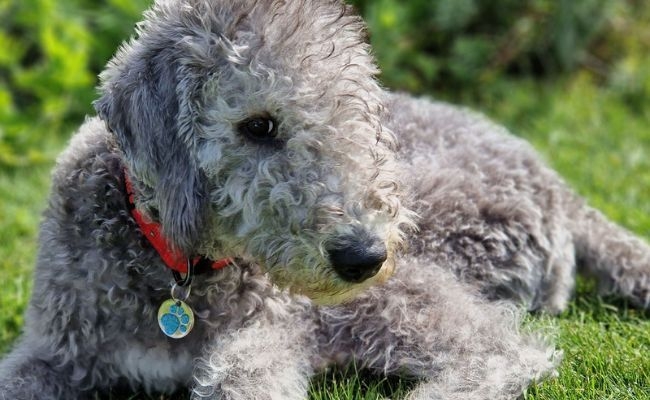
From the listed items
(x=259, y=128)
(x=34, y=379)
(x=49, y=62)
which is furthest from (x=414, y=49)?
(x=34, y=379)

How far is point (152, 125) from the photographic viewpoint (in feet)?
10.9

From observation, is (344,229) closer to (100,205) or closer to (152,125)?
(152,125)

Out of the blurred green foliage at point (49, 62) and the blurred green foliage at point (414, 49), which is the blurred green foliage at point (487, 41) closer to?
the blurred green foliage at point (414, 49)

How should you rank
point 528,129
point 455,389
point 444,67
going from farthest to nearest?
point 444,67, point 528,129, point 455,389

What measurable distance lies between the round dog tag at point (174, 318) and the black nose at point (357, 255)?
2.82ft

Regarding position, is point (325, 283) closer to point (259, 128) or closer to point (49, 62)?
point (259, 128)

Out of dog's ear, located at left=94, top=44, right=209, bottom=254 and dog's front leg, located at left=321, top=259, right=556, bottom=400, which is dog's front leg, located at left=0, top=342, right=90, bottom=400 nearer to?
dog's ear, located at left=94, top=44, right=209, bottom=254

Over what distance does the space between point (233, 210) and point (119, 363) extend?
3.19 feet

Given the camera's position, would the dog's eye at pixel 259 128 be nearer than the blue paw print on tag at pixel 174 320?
Yes

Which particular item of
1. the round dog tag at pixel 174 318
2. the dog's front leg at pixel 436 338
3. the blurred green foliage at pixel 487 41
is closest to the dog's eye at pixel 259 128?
the round dog tag at pixel 174 318

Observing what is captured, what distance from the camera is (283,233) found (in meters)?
3.26

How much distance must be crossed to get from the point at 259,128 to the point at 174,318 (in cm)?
94

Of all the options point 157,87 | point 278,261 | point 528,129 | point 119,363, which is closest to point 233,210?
point 278,261

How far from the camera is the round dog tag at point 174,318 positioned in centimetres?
370
